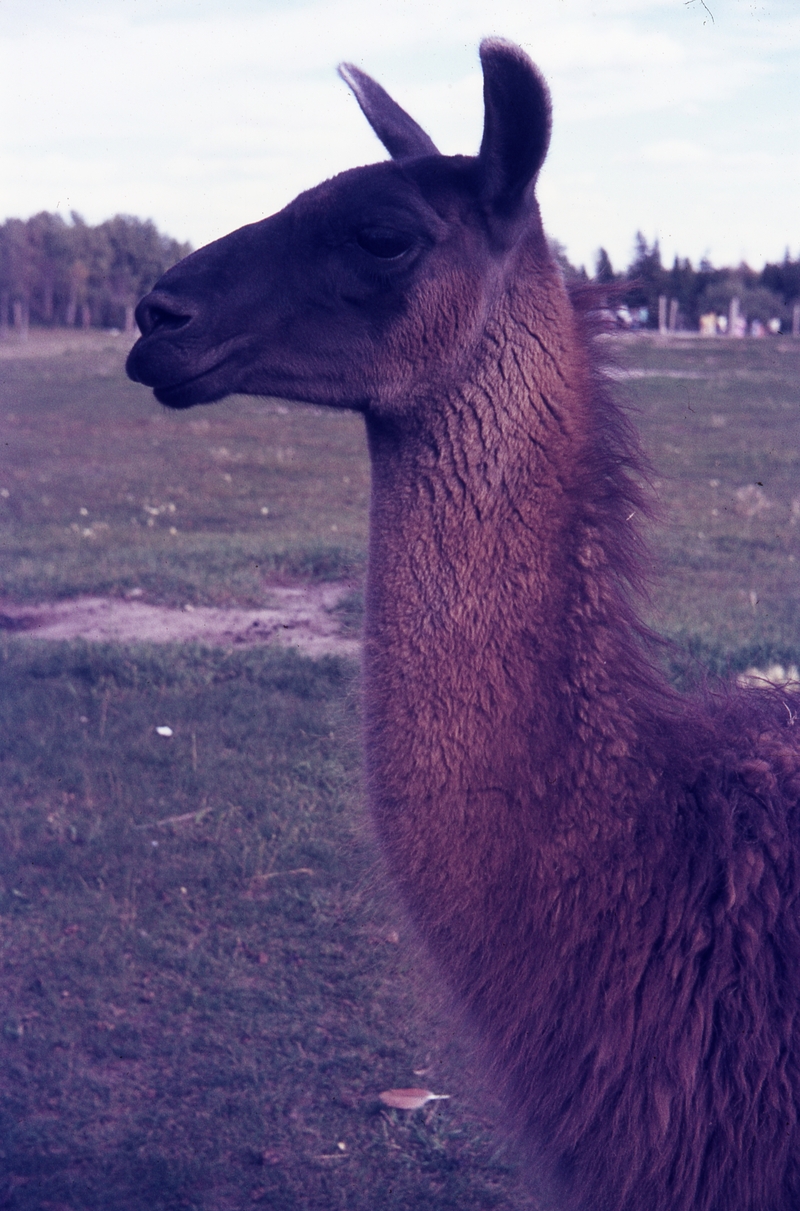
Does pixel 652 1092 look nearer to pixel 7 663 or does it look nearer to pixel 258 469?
pixel 7 663

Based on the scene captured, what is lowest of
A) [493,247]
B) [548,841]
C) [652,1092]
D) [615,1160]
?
[615,1160]

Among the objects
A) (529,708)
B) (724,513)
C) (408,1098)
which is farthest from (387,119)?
(724,513)

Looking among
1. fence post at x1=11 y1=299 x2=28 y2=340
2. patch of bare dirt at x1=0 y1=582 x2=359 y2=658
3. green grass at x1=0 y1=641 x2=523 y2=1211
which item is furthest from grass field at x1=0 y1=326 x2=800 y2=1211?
fence post at x1=11 y1=299 x2=28 y2=340

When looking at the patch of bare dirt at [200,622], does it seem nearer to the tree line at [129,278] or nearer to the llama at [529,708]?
the tree line at [129,278]

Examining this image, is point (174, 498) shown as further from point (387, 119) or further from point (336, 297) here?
point (336, 297)

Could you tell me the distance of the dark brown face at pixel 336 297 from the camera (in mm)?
2498

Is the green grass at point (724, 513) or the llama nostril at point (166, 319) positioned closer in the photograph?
the llama nostril at point (166, 319)

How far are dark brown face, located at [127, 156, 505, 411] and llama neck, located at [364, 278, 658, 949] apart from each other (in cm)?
13

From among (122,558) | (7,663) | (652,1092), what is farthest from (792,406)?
(652,1092)

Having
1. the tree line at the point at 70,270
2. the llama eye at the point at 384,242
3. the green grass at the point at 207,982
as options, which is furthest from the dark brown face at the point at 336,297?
the tree line at the point at 70,270

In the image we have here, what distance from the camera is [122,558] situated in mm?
9820

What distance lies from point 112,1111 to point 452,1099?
108 centimetres

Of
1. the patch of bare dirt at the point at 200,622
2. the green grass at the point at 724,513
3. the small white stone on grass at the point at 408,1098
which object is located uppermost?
the green grass at the point at 724,513

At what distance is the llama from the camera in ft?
7.30
